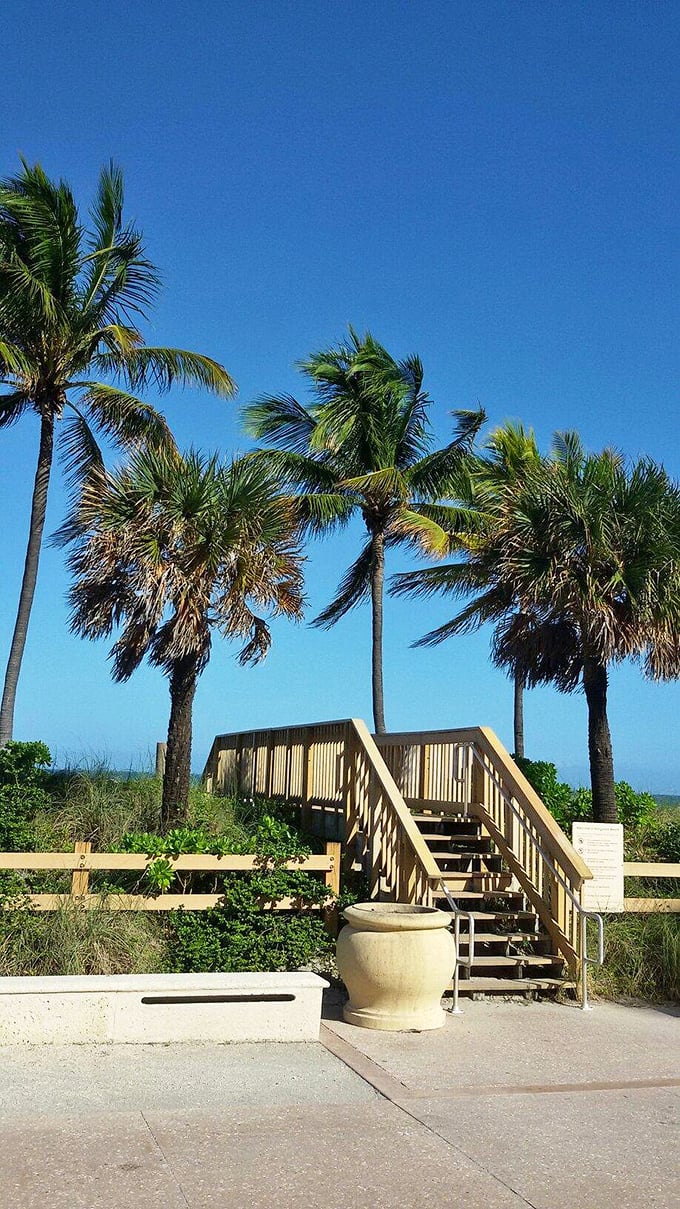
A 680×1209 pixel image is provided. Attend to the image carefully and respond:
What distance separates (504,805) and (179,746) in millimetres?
3797

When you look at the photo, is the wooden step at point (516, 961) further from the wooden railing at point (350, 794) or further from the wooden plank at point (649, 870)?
the wooden plank at point (649, 870)

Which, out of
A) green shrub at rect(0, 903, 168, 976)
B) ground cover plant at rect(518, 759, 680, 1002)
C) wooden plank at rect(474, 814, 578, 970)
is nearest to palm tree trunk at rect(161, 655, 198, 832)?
green shrub at rect(0, 903, 168, 976)

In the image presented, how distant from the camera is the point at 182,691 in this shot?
12.9 metres

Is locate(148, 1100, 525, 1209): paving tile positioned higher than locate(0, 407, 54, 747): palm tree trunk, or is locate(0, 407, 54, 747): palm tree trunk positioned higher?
locate(0, 407, 54, 747): palm tree trunk

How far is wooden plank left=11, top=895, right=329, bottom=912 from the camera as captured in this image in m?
9.63

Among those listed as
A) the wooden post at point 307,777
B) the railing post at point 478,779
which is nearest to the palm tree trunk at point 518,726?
the wooden post at point 307,777

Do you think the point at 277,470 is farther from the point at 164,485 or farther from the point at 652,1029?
the point at 652,1029

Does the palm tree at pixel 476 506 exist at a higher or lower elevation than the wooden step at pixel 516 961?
higher

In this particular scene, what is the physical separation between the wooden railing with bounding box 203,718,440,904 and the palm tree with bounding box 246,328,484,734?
6.16 m

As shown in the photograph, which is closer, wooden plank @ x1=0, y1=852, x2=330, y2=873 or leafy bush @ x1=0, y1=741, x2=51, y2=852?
wooden plank @ x1=0, y1=852, x2=330, y2=873

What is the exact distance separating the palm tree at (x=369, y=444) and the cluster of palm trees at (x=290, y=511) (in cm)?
4

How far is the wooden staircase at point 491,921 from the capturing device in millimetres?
9906

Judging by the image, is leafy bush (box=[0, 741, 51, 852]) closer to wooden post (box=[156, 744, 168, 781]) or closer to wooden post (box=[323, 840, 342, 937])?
wooden post (box=[323, 840, 342, 937])

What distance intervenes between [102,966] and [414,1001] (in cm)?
269
